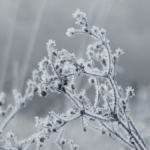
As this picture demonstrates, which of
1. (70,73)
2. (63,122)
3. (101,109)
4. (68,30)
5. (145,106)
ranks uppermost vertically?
(145,106)

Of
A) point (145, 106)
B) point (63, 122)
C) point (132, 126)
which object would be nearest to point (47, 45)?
point (63, 122)

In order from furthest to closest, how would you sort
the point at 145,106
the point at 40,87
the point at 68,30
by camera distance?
the point at 145,106 → the point at 68,30 → the point at 40,87

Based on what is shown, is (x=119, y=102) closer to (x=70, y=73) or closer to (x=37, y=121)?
(x=70, y=73)

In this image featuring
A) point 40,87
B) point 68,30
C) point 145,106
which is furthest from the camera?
point 145,106

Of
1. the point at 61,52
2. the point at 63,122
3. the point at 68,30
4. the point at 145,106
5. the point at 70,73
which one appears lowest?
the point at 63,122

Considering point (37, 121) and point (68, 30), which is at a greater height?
point (68, 30)

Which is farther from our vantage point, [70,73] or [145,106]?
[145,106]

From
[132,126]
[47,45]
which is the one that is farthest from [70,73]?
[132,126]

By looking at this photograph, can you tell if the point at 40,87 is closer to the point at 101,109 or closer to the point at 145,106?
the point at 101,109

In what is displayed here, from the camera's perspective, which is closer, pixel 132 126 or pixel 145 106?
pixel 132 126
